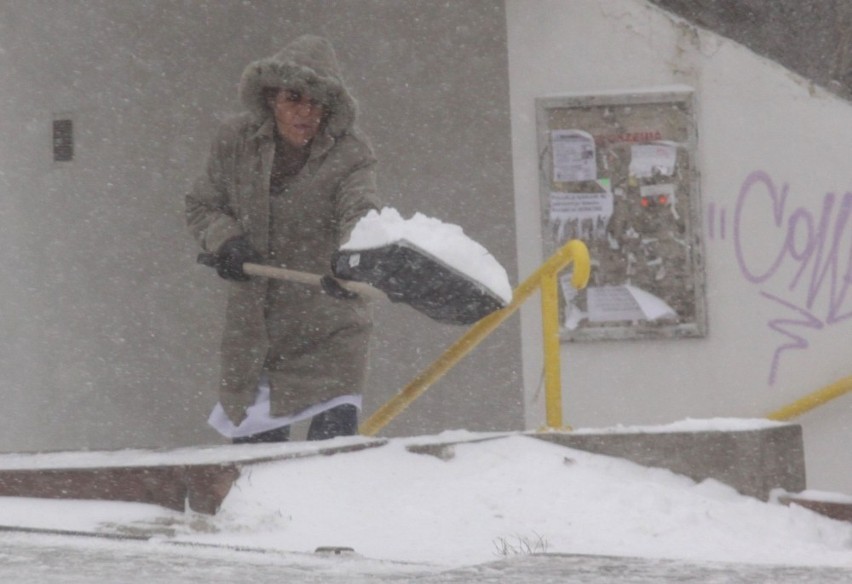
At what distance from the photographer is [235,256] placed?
5.45m

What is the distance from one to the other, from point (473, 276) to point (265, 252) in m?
0.90

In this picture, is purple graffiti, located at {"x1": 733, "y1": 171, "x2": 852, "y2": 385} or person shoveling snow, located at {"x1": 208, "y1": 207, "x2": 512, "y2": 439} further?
purple graffiti, located at {"x1": 733, "y1": 171, "x2": 852, "y2": 385}

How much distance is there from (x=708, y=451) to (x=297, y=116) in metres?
1.66

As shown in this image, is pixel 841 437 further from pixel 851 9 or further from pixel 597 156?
pixel 851 9

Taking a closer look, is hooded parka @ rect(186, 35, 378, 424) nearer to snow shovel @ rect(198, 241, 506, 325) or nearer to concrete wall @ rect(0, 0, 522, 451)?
snow shovel @ rect(198, 241, 506, 325)

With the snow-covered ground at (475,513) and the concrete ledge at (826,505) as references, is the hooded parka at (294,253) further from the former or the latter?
the concrete ledge at (826,505)

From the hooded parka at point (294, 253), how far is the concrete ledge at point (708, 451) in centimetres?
73

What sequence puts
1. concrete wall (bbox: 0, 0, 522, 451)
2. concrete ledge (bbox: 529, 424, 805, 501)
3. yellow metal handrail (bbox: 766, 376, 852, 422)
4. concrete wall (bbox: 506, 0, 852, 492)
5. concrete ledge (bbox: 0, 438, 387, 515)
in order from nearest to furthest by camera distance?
concrete ledge (bbox: 0, 438, 387, 515) < concrete ledge (bbox: 529, 424, 805, 501) < yellow metal handrail (bbox: 766, 376, 852, 422) < concrete wall (bbox: 506, 0, 852, 492) < concrete wall (bbox: 0, 0, 522, 451)

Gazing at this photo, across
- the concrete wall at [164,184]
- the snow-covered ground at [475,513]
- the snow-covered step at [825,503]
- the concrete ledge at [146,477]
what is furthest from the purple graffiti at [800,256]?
the concrete ledge at [146,477]

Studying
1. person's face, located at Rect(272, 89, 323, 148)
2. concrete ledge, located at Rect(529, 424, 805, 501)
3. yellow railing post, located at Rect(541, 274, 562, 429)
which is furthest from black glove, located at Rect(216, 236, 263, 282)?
concrete ledge, located at Rect(529, 424, 805, 501)

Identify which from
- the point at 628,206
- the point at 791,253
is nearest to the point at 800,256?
the point at 791,253

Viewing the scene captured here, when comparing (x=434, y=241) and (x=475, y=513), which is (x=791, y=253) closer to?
(x=434, y=241)

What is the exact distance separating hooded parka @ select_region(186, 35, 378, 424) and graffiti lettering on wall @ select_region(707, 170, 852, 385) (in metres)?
2.58

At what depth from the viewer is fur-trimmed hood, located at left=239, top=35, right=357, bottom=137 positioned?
5.65 metres
